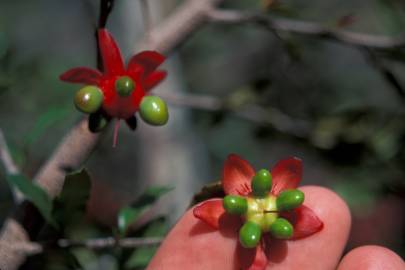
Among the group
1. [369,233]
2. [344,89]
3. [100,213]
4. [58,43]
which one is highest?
[344,89]

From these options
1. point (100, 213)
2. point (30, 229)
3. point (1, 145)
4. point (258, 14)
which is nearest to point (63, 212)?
point (30, 229)

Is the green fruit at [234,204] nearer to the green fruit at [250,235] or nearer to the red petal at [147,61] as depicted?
the green fruit at [250,235]

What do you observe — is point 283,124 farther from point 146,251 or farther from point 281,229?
point 281,229

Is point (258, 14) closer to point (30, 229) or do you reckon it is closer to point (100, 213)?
point (30, 229)

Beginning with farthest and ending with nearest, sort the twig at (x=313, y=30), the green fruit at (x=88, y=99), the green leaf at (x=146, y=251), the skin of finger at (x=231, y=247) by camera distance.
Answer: the twig at (x=313, y=30)
the green leaf at (x=146, y=251)
the skin of finger at (x=231, y=247)
the green fruit at (x=88, y=99)

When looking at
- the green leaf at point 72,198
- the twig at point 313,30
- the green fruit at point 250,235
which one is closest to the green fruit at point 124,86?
the green leaf at point 72,198

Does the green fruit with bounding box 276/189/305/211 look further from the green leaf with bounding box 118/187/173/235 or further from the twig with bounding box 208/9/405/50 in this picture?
the twig with bounding box 208/9/405/50
